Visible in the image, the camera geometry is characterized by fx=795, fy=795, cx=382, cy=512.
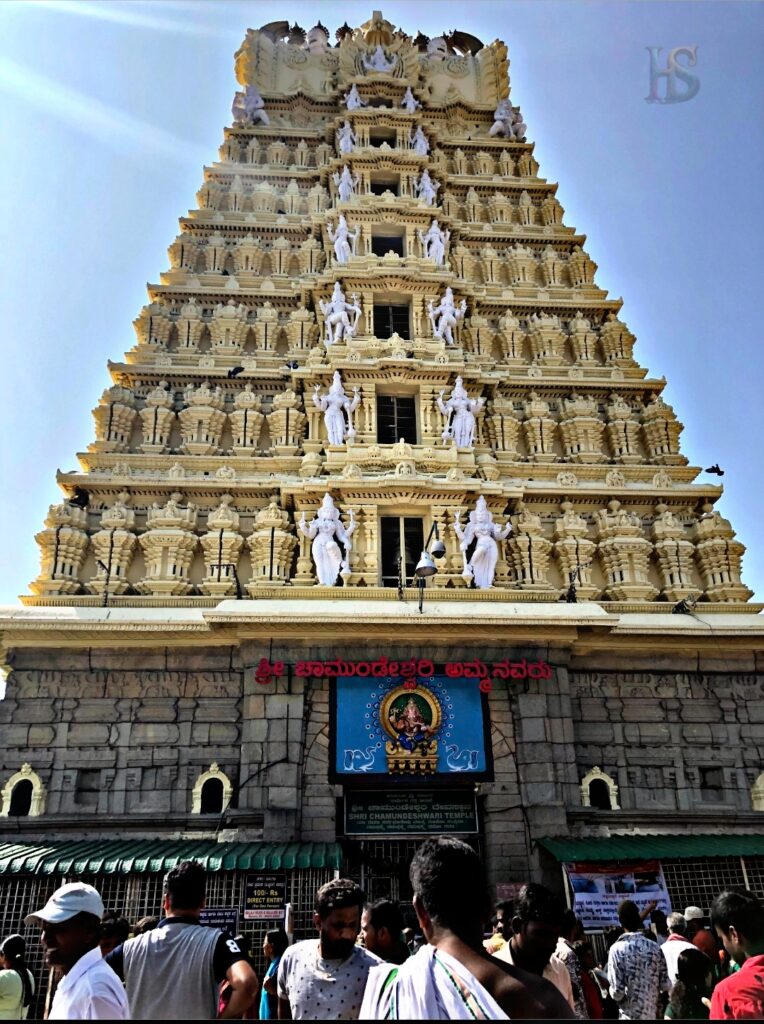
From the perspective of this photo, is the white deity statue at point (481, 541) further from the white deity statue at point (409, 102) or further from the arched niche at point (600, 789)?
the white deity statue at point (409, 102)

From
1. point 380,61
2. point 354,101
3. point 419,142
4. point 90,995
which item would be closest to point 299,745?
Answer: point 90,995

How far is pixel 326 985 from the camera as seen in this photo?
430cm

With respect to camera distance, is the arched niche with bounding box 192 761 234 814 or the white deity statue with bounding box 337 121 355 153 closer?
the arched niche with bounding box 192 761 234 814

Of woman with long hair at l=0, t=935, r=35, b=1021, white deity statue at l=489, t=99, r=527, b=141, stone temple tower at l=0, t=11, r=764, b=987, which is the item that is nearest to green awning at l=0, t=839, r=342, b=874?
stone temple tower at l=0, t=11, r=764, b=987

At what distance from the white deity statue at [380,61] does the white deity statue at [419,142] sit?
12.1ft

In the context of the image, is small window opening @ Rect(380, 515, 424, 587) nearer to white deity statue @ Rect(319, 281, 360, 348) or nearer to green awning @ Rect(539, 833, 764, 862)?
white deity statue @ Rect(319, 281, 360, 348)

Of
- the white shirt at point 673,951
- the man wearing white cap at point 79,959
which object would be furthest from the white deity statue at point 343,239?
the man wearing white cap at point 79,959

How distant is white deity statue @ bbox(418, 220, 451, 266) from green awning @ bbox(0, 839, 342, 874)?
15730 mm

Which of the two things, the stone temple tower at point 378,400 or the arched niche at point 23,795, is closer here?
the arched niche at point 23,795

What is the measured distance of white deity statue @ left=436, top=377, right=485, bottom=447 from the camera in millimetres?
19203

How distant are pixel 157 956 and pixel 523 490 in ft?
50.3

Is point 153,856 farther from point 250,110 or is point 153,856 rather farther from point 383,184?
point 250,110

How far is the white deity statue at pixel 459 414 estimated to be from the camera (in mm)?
19203

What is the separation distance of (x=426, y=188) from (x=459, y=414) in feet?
27.6
